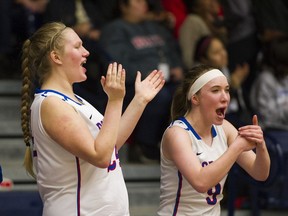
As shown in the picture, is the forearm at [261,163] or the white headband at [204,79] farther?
the white headband at [204,79]

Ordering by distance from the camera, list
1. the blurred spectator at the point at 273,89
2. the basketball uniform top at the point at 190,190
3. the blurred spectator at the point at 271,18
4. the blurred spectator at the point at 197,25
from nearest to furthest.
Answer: the basketball uniform top at the point at 190,190 < the blurred spectator at the point at 273,89 < the blurred spectator at the point at 197,25 < the blurred spectator at the point at 271,18

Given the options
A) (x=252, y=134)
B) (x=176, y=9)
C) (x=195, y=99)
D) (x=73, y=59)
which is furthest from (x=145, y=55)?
(x=73, y=59)

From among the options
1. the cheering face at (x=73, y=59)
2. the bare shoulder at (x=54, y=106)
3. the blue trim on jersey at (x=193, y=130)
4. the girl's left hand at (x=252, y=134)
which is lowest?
the blue trim on jersey at (x=193, y=130)

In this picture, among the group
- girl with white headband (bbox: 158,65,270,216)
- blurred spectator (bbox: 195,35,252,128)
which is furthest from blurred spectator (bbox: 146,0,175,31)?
girl with white headband (bbox: 158,65,270,216)

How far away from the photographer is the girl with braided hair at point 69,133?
12.8 feet

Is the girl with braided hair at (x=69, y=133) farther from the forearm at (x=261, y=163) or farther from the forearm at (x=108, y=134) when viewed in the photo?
the forearm at (x=261, y=163)

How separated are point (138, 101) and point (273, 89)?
4.03m

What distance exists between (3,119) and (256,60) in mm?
2696

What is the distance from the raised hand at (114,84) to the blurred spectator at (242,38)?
198 inches

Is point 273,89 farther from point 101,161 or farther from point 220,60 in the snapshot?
point 101,161

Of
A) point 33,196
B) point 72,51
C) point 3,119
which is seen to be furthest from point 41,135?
point 3,119

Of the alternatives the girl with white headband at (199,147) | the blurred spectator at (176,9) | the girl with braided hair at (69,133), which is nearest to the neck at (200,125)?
the girl with white headband at (199,147)

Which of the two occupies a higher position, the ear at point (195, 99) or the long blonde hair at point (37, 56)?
the long blonde hair at point (37, 56)

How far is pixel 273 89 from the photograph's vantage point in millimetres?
8195
